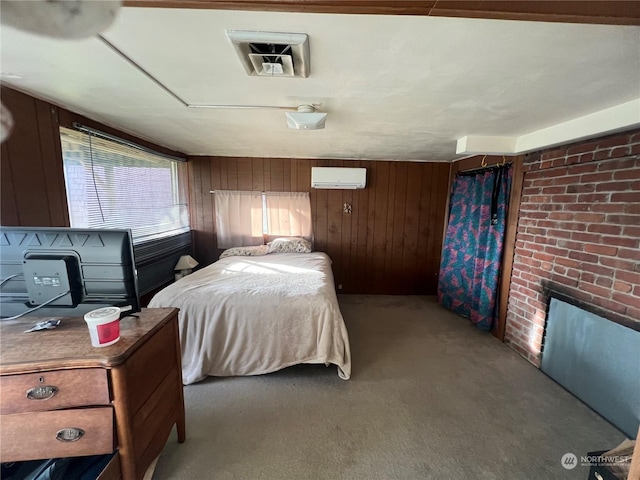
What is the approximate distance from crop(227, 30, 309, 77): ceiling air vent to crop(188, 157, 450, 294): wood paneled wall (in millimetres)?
2487

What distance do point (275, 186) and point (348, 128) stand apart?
69.9 inches

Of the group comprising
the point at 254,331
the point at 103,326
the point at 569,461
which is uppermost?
the point at 103,326

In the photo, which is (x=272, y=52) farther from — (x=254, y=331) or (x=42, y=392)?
(x=254, y=331)

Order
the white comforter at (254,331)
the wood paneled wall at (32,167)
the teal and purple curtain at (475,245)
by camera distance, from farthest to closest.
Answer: the teal and purple curtain at (475,245) → the white comforter at (254,331) → the wood paneled wall at (32,167)

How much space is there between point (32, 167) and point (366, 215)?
134 inches

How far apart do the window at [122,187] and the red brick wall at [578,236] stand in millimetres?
3915

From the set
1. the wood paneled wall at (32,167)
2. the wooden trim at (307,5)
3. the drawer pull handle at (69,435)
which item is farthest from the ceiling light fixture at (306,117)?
the drawer pull handle at (69,435)

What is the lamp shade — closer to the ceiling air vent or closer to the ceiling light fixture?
the ceiling light fixture

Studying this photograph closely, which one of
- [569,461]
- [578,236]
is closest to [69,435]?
[569,461]

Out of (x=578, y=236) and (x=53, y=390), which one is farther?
(x=578, y=236)

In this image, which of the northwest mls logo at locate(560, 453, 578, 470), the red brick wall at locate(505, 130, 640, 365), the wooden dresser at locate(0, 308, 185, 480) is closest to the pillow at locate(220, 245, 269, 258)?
the wooden dresser at locate(0, 308, 185, 480)

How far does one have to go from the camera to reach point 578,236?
1924 millimetres

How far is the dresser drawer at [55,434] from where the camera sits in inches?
35.8

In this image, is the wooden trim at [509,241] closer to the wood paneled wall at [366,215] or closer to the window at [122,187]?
the wood paneled wall at [366,215]
